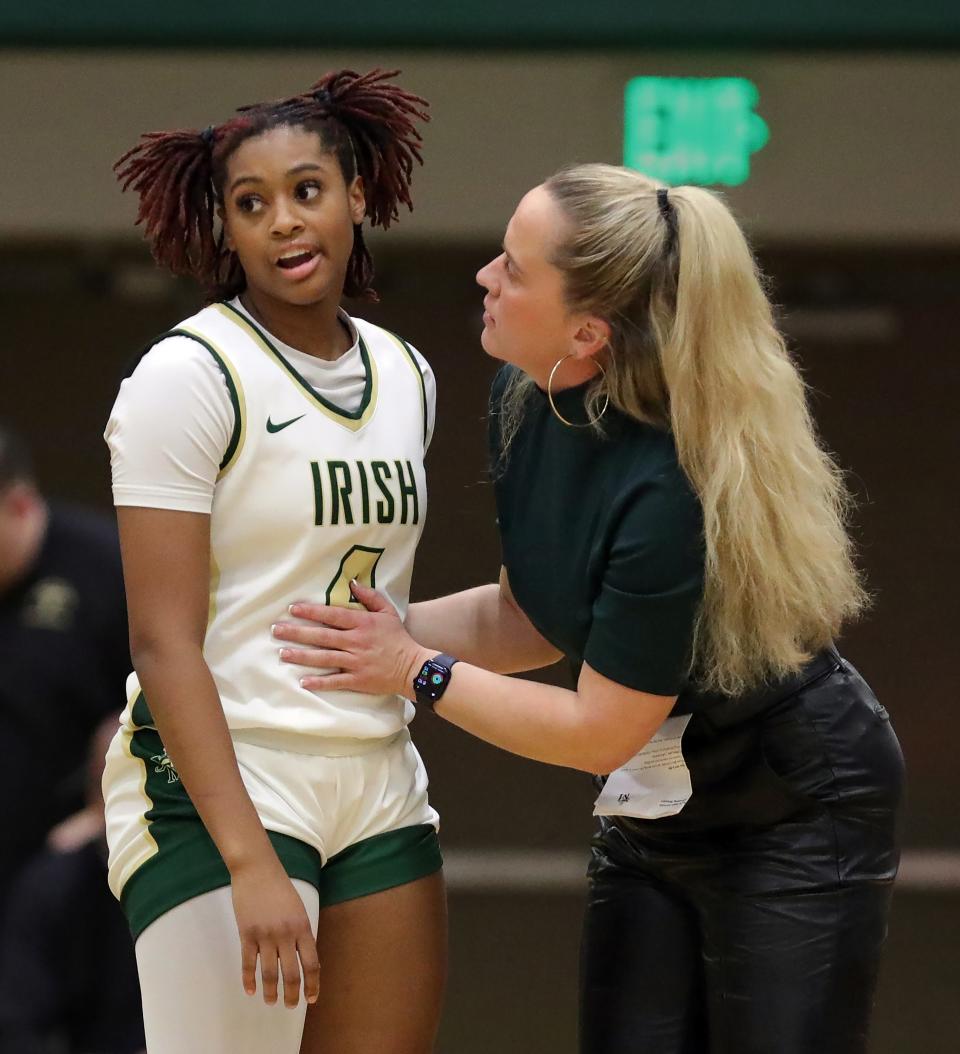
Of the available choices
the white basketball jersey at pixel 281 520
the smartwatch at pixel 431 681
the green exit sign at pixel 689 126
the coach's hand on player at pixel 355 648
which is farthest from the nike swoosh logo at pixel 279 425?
the green exit sign at pixel 689 126

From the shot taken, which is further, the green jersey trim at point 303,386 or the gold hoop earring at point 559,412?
the gold hoop earring at point 559,412

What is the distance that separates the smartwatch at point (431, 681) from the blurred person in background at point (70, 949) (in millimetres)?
1422

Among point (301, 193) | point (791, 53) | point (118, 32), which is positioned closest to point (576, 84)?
point (791, 53)

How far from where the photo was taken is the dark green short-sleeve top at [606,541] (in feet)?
7.08

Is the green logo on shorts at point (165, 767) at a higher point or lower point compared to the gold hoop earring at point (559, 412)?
lower

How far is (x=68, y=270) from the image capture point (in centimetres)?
540

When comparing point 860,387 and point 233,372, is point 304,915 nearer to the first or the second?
point 233,372

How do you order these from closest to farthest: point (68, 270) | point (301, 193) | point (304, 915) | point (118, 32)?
point (304, 915)
point (301, 193)
point (118, 32)
point (68, 270)

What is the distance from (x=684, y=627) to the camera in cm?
217

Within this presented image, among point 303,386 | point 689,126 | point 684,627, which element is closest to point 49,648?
point 303,386

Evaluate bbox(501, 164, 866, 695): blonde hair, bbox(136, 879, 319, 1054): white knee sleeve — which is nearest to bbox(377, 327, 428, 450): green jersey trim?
bbox(501, 164, 866, 695): blonde hair

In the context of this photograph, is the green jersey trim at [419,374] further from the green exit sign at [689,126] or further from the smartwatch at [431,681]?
the green exit sign at [689,126]

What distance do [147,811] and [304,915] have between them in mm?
246

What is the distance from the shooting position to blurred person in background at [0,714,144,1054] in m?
3.48
